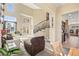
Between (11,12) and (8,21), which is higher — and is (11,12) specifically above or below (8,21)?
above

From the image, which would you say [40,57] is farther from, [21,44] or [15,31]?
[15,31]

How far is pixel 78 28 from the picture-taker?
2.08 m

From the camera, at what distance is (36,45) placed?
6.93 feet

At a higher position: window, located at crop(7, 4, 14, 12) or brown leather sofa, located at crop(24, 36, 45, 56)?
window, located at crop(7, 4, 14, 12)

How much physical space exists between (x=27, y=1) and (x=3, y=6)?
354mm

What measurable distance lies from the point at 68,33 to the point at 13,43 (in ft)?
2.67

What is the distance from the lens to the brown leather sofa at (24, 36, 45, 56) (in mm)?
2105

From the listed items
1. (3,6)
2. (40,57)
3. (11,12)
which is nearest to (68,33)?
(40,57)

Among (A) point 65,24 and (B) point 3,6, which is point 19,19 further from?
(A) point 65,24

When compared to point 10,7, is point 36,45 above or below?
below

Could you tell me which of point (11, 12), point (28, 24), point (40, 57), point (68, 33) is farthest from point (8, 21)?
point (68, 33)

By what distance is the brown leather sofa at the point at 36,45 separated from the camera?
2.11 meters

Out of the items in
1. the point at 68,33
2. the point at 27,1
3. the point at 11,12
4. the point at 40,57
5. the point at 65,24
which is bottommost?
the point at 40,57

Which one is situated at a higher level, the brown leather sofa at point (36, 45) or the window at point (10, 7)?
the window at point (10, 7)
